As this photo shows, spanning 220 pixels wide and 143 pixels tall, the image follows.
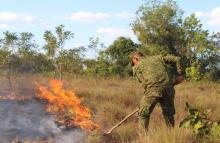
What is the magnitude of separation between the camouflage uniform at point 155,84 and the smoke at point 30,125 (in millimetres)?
1414

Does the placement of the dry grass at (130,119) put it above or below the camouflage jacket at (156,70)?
below

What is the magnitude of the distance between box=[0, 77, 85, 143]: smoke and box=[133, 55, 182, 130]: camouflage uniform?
141cm

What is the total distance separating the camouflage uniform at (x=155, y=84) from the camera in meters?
8.46

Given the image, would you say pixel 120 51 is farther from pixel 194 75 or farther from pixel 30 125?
pixel 30 125

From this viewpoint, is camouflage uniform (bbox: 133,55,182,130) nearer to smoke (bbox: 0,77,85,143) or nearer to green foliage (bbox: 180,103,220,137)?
green foliage (bbox: 180,103,220,137)

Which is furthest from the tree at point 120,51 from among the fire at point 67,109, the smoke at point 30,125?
the smoke at point 30,125

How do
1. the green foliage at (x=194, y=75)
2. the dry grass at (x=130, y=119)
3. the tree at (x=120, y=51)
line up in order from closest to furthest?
the dry grass at (x=130, y=119), the green foliage at (x=194, y=75), the tree at (x=120, y=51)

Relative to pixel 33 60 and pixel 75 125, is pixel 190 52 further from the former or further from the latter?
pixel 75 125

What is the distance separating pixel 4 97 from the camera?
1356 cm

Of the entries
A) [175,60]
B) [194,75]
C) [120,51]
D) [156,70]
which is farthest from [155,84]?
[120,51]

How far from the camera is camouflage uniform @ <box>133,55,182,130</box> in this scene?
8.46 meters

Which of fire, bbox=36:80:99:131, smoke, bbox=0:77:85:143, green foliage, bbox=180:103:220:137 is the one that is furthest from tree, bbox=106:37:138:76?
green foliage, bbox=180:103:220:137

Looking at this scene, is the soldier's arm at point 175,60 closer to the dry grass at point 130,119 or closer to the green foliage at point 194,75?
the dry grass at point 130,119

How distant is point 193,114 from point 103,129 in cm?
265
